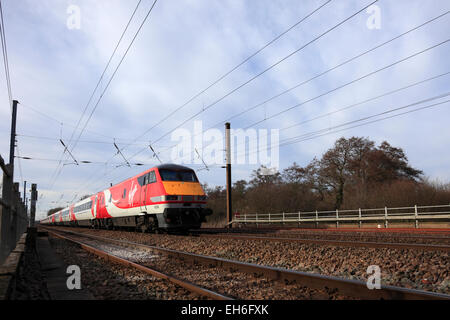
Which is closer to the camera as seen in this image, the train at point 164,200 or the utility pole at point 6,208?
the utility pole at point 6,208

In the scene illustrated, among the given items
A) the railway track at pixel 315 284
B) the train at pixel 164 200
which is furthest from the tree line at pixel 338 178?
the railway track at pixel 315 284

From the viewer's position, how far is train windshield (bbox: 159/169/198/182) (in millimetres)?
14786

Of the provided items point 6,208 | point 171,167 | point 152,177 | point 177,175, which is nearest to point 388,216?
point 177,175

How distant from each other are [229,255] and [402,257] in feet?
12.2

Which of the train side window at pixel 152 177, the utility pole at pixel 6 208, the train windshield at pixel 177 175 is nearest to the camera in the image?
the utility pole at pixel 6 208

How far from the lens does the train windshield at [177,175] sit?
1479 centimetres

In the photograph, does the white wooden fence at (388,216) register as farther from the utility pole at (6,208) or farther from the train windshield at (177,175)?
the utility pole at (6,208)

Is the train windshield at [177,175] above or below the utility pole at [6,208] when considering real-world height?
above

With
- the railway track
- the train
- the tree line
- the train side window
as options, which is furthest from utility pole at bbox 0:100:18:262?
the tree line

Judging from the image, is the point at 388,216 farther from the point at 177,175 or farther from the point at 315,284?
the point at 315,284

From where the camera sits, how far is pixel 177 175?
1520cm
